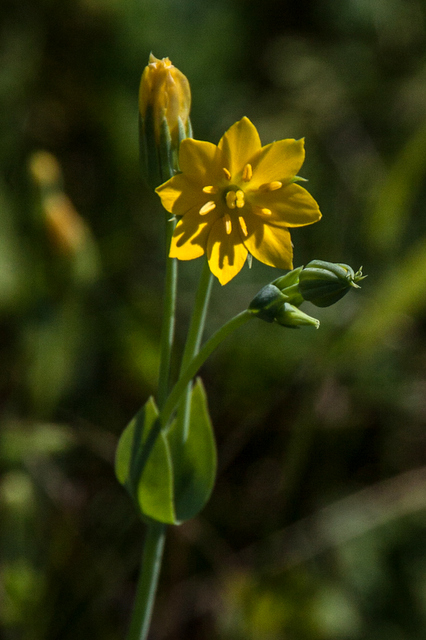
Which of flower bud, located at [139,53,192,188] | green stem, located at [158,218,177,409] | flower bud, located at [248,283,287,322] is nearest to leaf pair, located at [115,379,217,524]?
green stem, located at [158,218,177,409]

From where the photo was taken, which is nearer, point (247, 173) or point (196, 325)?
point (247, 173)

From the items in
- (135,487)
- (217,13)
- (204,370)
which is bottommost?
(204,370)

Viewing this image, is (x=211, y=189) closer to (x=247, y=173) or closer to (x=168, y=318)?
(x=247, y=173)

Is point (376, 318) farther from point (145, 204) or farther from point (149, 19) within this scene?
point (149, 19)

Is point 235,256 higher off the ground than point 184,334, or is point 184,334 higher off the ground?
point 235,256

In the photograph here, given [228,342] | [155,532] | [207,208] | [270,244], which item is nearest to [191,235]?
[207,208]

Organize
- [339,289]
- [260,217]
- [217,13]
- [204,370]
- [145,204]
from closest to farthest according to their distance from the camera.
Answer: [339,289] → [260,217] → [204,370] → [145,204] → [217,13]

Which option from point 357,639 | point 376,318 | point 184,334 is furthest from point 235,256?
point 357,639
